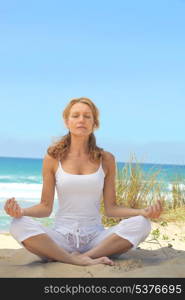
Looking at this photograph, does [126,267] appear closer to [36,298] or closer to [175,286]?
[175,286]

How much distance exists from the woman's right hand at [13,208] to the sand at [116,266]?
38 centimetres

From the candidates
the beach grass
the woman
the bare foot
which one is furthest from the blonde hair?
the beach grass

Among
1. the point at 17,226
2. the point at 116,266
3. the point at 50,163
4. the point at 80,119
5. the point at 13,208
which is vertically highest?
the point at 80,119

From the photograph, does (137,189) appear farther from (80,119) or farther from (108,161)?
(80,119)

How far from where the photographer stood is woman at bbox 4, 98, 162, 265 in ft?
11.0

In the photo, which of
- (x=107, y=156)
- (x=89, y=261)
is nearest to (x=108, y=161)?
(x=107, y=156)

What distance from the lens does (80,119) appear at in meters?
3.54

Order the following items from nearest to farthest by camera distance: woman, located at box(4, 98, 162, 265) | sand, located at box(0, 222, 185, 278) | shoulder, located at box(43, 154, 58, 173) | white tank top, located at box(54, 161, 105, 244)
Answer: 1. sand, located at box(0, 222, 185, 278)
2. woman, located at box(4, 98, 162, 265)
3. white tank top, located at box(54, 161, 105, 244)
4. shoulder, located at box(43, 154, 58, 173)

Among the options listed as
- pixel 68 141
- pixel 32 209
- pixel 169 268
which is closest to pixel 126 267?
pixel 169 268

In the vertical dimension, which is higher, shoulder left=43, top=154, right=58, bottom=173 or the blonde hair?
the blonde hair

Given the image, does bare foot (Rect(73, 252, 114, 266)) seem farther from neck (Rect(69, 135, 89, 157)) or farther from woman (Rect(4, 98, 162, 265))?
neck (Rect(69, 135, 89, 157))

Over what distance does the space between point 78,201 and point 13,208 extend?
19.0 inches

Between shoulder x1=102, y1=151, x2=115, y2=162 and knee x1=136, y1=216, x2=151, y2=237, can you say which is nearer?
knee x1=136, y1=216, x2=151, y2=237

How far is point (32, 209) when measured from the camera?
11.5 feet
